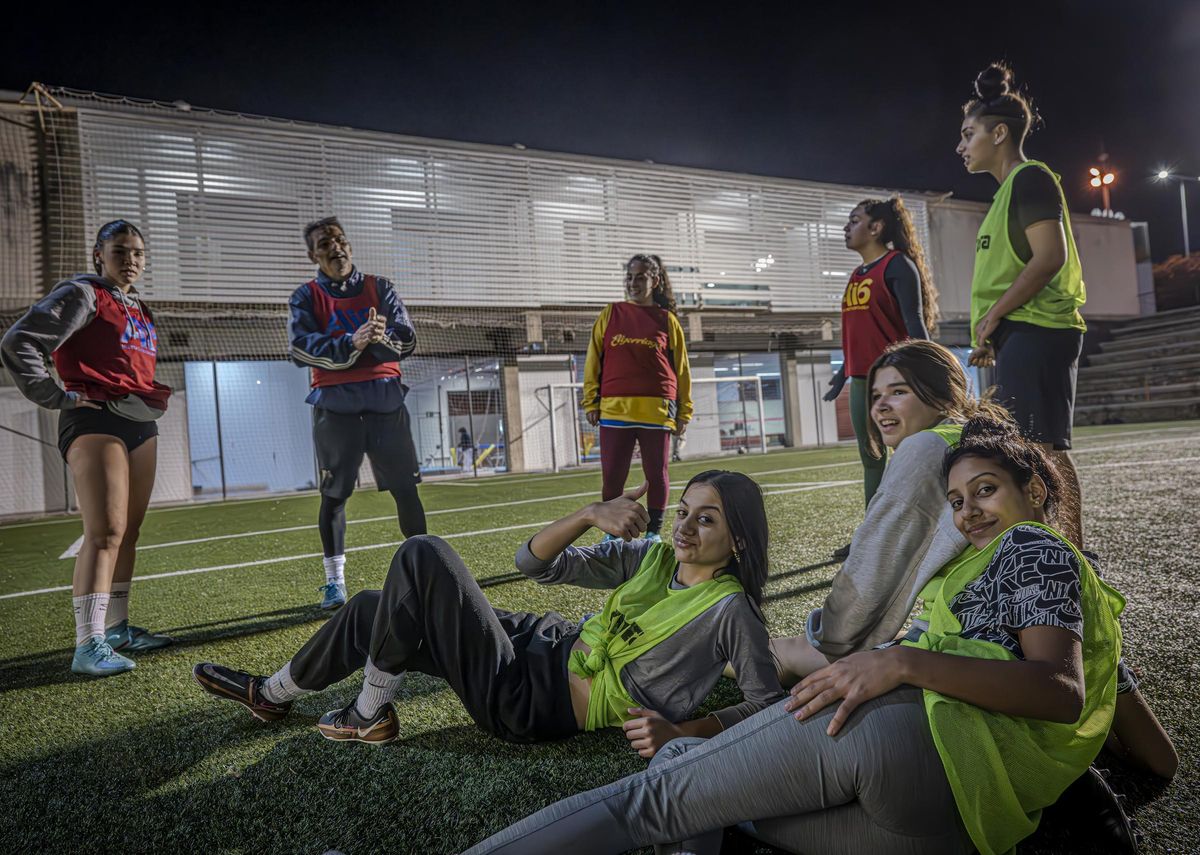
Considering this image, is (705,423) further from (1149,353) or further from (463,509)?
(1149,353)

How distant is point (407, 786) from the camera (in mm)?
1482

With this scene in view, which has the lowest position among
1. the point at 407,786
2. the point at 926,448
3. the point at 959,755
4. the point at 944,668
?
the point at 407,786

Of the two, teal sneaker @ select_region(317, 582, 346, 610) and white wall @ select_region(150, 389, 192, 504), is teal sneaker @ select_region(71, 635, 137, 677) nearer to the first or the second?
teal sneaker @ select_region(317, 582, 346, 610)

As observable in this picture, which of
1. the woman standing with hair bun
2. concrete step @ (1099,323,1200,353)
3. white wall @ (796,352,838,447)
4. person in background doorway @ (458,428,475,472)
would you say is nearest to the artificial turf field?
the woman standing with hair bun

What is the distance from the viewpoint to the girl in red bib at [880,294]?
3242 millimetres

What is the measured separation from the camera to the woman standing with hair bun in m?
2.25

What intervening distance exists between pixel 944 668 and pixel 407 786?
1119 millimetres

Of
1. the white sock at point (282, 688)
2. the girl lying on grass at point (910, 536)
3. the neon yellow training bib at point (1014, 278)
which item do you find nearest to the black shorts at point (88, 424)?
the white sock at point (282, 688)

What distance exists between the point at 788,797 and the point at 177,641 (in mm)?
2628

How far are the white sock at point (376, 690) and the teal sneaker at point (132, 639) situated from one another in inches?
61.2

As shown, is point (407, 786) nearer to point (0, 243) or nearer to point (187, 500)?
→ point (187, 500)

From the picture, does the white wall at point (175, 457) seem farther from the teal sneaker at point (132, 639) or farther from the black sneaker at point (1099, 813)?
the black sneaker at point (1099, 813)

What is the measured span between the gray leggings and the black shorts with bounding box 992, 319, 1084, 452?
1567 mm

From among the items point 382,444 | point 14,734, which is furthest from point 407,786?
point 382,444
